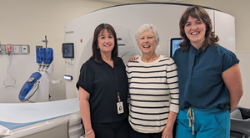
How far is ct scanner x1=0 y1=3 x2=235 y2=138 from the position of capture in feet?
4.26

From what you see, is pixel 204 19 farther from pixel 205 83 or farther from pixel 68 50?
pixel 68 50

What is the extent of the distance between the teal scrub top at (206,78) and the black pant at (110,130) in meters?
0.44

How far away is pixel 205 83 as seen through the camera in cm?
99

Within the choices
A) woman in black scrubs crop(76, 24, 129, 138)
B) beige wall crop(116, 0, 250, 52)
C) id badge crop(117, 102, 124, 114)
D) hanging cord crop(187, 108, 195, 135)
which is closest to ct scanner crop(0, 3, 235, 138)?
woman in black scrubs crop(76, 24, 129, 138)

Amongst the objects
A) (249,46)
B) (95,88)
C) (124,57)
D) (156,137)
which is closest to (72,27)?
(124,57)

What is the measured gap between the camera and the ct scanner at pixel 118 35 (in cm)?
130

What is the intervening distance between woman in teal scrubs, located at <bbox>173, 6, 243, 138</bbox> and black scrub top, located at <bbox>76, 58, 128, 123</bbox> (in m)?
0.43

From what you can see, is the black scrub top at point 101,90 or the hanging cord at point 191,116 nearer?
the hanging cord at point 191,116

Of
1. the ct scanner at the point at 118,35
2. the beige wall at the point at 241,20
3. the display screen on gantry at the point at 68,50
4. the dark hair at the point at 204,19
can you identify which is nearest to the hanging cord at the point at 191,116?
the dark hair at the point at 204,19

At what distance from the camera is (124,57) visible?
1930 mm

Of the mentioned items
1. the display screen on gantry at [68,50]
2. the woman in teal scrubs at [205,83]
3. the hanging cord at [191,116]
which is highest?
the display screen on gantry at [68,50]

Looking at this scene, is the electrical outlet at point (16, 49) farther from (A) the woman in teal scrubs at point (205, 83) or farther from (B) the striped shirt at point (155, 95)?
(A) the woman in teal scrubs at point (205, 83)

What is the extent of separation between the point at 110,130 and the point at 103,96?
0.77 ft

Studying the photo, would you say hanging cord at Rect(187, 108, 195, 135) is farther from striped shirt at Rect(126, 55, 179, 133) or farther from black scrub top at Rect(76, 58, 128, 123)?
black scrub top at Rect(76, 58, 128, 123)
